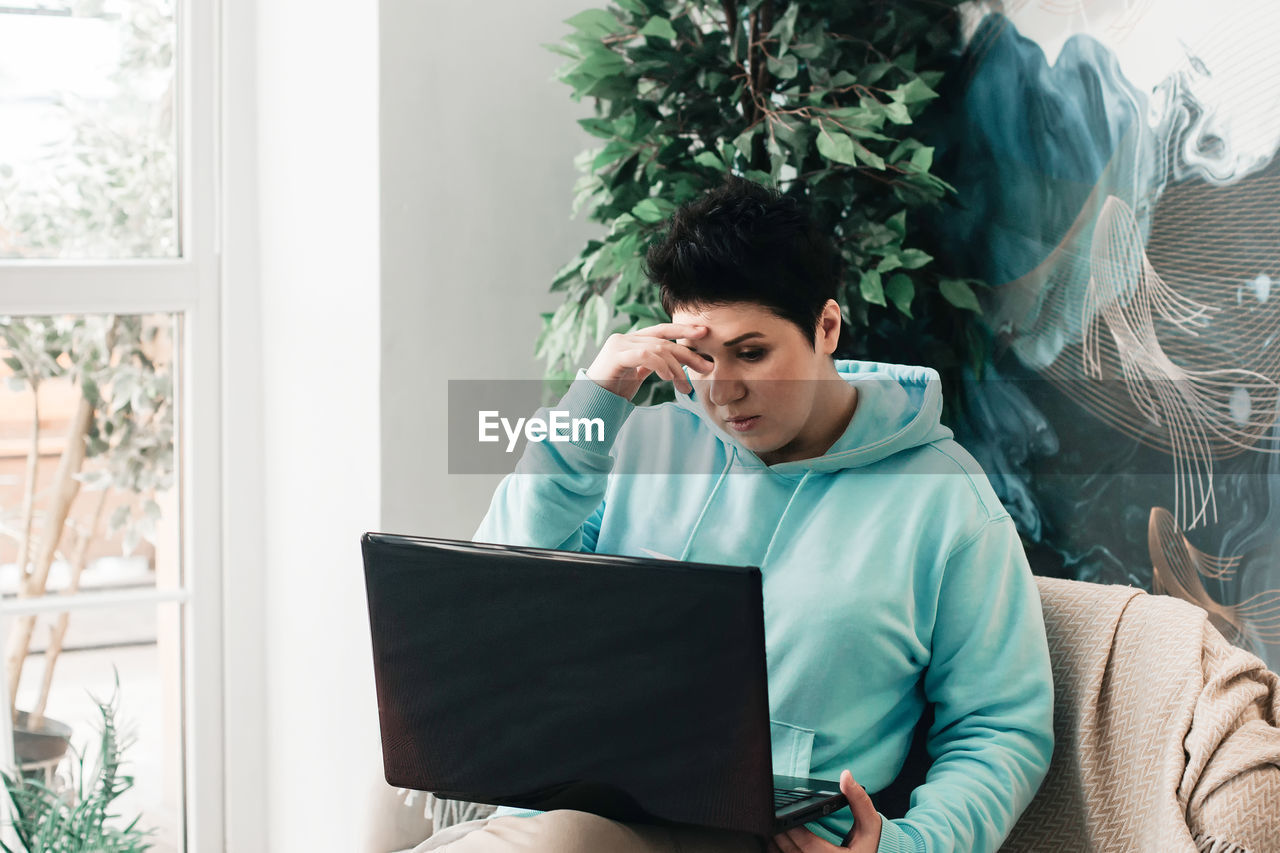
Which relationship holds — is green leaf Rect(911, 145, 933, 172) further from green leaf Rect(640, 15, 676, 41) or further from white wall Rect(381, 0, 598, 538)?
white wall Rect(381, 0, 598, 538)

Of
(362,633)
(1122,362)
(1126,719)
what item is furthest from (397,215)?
(1126,719)

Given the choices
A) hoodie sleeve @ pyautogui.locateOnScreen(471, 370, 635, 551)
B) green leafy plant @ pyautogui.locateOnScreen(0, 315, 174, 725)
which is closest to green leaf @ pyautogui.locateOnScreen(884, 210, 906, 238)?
hoodie sleeve @ pyautogui.locateOnScreen(471, 370, 635, 551)

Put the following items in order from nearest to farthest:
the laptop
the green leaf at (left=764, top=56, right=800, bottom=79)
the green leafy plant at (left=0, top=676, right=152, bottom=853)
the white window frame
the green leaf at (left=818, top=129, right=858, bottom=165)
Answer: the laptop → the green leaf at (left=818, top=129, right=858, bottom=165) → the green leaf at (left=764, top=56, right=800, bottom=79) → the green leafy plant at (left=0, top=676, right=152, bottom=853) → the white window frame

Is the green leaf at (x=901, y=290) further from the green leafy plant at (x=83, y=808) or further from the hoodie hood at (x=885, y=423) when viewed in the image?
the green leafy plant at (x=83, y=808)

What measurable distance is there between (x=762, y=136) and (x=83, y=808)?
1644 millimetres

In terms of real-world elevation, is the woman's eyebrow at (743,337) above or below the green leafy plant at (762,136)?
below

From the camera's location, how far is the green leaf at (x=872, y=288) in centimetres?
146

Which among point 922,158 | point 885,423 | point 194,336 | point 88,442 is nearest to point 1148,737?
point 885,423

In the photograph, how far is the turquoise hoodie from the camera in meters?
1.09

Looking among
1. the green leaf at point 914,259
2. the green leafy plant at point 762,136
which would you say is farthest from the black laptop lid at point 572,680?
the green leaf at point 914,259

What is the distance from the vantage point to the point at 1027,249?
1.47 m

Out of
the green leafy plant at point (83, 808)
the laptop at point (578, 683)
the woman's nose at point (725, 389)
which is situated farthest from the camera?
the green leafy plant at point (83, 808)

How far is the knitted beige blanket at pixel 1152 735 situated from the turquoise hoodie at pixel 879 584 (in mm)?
61

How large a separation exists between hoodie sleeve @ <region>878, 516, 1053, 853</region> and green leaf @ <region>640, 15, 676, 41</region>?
0.78 metres
